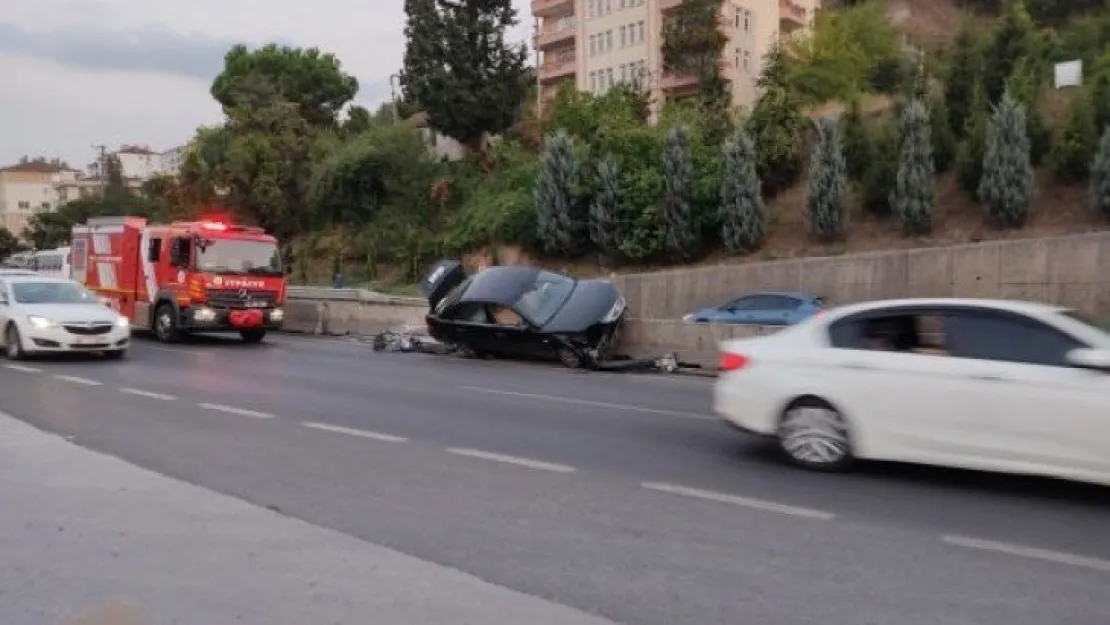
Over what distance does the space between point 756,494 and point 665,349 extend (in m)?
10.4

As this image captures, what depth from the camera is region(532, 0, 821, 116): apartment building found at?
57844mm

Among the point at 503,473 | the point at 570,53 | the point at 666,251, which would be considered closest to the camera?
the point at 503,473

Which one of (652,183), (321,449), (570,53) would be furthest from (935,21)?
(321,449)

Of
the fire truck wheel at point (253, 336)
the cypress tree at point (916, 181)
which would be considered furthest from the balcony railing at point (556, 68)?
the fire truck wheel at point (253, 336)

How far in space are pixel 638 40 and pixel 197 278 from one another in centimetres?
4450

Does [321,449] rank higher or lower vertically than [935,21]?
lower

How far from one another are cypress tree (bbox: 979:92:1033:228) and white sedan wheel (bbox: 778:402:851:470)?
21.3 meters

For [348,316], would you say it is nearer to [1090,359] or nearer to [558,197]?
[558,197]

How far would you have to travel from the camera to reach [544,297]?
1788 cm

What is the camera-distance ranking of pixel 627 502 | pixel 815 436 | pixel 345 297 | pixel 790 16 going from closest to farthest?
pixel 627 502 < pixel 815 436 < pixel 345 297 < pixel 790 16

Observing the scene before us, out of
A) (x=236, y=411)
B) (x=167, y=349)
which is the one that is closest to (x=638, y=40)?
(x=167, y=349)

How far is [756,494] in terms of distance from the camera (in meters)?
7.45

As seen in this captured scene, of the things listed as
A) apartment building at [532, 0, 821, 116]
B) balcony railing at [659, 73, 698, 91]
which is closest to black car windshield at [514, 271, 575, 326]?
apartment building at [532, 0, 821, 116]

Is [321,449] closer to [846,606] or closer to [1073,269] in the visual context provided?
[846,606]
